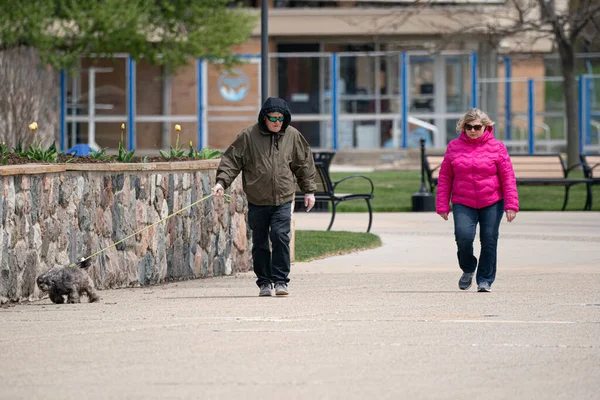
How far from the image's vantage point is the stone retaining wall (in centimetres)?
1084

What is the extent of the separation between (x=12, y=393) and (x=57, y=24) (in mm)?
30560

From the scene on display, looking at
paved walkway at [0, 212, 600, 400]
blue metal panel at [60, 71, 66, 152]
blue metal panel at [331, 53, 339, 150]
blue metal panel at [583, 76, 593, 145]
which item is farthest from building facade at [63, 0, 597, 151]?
paved walkway at [0, 212, 600, 400]

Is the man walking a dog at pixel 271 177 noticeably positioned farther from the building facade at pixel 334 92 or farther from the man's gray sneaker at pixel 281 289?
the building facade at pixel 334 92

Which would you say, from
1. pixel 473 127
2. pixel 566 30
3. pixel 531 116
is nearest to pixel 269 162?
pixel 473 127

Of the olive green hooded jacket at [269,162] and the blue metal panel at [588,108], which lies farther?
the blue metal panel at [588,108]

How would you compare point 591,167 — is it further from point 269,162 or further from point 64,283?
point 64,283

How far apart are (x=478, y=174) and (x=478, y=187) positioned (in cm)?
11

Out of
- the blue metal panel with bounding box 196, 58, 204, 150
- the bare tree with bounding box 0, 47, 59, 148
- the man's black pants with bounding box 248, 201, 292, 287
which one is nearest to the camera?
the man's black pants with bounding box 248, 201, 292, 287

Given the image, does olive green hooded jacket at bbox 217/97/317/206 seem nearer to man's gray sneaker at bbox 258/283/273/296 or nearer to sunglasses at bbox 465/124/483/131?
man's gray sneaker at bbox 258/283/273/296

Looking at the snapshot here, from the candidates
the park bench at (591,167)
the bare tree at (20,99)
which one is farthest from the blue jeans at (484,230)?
the bare tree at (20,99)

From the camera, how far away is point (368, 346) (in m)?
8.28

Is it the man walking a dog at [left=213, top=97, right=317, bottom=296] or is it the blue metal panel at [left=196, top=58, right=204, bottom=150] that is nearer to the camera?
the man walking a dog at [left=213, top=97, right=317, bottom=296]

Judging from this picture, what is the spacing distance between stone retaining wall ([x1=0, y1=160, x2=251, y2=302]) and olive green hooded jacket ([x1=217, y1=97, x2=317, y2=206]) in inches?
49.8

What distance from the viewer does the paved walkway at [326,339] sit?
698cm
